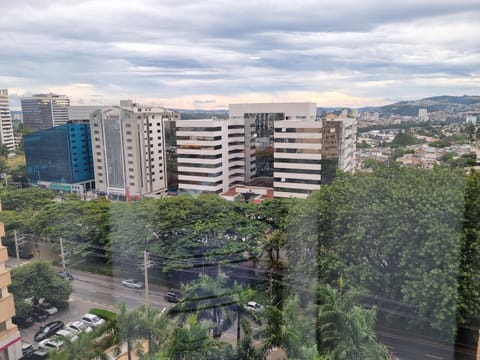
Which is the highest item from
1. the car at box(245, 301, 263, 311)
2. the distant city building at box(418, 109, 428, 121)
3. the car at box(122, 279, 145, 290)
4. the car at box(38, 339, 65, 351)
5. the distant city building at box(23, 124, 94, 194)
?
the distant city building at box(418, 109, 428, 121)

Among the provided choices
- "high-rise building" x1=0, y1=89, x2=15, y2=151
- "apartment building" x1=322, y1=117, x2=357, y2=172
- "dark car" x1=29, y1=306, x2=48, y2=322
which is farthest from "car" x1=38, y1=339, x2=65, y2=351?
"apartment building" x1=322, y1=117, x2=357, y2=172

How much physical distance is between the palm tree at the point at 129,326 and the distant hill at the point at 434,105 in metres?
3.06

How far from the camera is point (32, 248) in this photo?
3316 millimetres

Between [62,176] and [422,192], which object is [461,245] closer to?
[422,192]

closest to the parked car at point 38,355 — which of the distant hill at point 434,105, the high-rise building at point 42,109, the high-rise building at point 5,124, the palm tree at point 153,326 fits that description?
the palm tree at point 153,326

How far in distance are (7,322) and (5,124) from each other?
7.52 ft

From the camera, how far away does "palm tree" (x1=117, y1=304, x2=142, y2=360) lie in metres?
2.22

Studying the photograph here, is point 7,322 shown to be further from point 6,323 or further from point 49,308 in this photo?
point 49,308

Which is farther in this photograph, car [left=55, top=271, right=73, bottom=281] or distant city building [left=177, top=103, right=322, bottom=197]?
distant city building [left=177, top=103, right=322, bottom=197]

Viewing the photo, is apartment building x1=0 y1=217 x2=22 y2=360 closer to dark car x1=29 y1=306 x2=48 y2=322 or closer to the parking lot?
the parking lot

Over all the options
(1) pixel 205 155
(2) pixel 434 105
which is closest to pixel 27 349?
(2) pixel 434 105

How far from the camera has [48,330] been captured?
249 cm

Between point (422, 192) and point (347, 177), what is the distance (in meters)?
0.82

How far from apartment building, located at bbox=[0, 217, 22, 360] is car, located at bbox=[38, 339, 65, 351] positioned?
13cm
